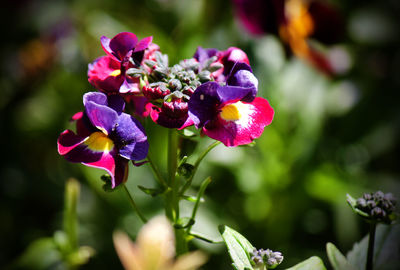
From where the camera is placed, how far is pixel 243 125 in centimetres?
65

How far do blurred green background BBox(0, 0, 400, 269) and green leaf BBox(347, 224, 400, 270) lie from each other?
1.57 feet

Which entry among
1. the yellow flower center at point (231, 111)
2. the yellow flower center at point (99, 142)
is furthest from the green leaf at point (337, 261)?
the yellow flower center at point (99, 142)

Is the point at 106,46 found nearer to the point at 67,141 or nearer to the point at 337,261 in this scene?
the point at 67,141

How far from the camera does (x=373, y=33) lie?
1.67 m

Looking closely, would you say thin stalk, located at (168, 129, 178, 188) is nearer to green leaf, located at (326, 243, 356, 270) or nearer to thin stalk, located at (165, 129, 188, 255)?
thin stalk, located at (165, 129, 188, 255)

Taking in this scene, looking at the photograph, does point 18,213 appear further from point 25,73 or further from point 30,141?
point 25,73

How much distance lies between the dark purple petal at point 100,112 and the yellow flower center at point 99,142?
2 cm

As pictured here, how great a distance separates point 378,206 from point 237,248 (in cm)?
19

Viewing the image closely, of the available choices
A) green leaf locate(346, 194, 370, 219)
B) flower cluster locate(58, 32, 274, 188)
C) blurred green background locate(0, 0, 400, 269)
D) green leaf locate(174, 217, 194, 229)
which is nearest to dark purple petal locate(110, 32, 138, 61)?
flower cluster locate(58, 32, 274, 188)

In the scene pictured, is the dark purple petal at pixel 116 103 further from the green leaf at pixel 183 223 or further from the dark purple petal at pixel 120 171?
the green leaf at pixel 183 223

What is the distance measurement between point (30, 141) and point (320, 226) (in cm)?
100

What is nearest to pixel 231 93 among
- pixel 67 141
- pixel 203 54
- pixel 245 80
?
pixel 245 80

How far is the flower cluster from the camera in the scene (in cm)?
61

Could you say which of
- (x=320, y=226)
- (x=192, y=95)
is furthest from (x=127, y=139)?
(x=320, y=226)
